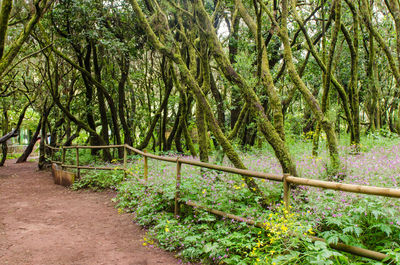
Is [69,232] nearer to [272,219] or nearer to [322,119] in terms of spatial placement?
[272,219]

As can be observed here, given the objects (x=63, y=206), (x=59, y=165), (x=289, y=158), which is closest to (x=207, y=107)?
(x=289, y=158)

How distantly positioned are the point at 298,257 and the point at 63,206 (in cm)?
681

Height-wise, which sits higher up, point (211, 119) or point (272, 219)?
point (211, 119)

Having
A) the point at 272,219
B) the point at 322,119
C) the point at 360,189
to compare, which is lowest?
the point at 272,219

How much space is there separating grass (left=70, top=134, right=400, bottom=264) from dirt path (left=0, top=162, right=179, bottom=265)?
42cm

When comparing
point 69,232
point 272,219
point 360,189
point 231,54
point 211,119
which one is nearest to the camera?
point 360,189

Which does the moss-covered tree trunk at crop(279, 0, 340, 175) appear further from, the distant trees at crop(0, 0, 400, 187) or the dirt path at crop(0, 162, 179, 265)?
the dirt path at crop(0, 162, 179, 265)

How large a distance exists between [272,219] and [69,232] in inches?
164

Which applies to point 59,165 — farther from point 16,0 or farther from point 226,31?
point 226,31

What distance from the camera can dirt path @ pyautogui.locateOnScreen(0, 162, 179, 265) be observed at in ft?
15.9

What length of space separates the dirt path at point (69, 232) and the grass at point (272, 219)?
0.42m

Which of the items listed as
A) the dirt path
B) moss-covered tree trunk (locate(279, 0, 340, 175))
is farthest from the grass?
the dirt path

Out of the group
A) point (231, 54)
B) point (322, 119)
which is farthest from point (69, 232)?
point (231, 54)

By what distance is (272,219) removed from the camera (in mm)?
4133
